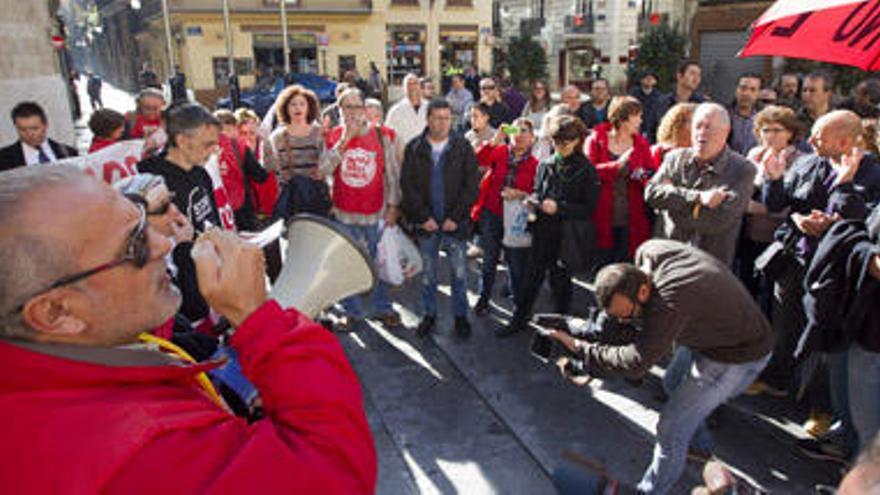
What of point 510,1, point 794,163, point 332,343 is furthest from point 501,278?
point 510,1

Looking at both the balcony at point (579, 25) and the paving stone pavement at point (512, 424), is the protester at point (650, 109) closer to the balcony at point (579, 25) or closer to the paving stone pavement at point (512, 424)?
the paving stone pavement at point (512, 424)

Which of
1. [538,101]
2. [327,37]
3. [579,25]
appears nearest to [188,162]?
[538,101]

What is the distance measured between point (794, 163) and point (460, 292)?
2.57m

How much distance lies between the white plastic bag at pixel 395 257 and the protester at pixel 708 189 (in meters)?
1.83

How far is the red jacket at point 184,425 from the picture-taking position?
31.5 inches

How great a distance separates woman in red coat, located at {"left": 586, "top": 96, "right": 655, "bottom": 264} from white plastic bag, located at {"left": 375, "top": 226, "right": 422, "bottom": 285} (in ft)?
5.05

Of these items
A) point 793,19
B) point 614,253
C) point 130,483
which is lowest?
point 614,253

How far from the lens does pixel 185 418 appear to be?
2.92 feet

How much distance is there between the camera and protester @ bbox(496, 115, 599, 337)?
4.49 metres

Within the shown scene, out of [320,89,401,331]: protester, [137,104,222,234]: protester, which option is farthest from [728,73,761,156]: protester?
[137,104,222,234]: protester

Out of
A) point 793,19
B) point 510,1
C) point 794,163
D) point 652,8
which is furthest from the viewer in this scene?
point 510,1

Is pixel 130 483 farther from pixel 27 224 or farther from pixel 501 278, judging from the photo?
pixel 501 278

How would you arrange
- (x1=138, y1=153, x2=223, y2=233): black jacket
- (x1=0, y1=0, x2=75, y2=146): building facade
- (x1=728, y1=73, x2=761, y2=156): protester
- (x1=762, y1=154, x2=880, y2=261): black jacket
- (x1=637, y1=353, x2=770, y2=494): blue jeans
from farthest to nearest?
(x1=0, y1=0, x2=75, y2=146): building facade, (x1=728, y1=73, x2=761, y2=156): protester, (x1=762, y1=154, x2=880, y2=261): black jacket, (x1=138, y1=153, x2=223, y2=233): black jacket, (x1=637, y1=353, x2=770, y2=494): blue jeans

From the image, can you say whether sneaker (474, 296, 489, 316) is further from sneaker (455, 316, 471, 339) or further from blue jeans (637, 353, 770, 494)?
blue jeans (637, 353, 770, 494)
